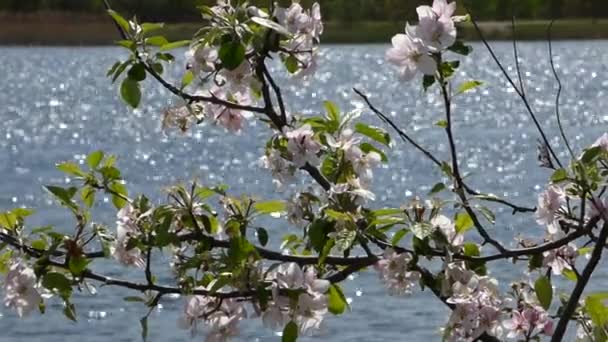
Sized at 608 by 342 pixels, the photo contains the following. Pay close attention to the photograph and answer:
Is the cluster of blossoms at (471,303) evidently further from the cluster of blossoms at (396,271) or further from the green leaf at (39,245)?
the green leaf at (39,245)

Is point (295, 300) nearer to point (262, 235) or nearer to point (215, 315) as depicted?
point (215, 315)

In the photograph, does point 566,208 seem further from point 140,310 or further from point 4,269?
point 140,310

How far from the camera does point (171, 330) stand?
11.7m

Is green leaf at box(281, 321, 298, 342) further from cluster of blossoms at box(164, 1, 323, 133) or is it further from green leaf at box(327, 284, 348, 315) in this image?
cluster of blossoms at box(164, 1, 323, 133)

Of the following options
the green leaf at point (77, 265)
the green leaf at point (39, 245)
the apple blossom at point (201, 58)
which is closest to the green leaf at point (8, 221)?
the green leaf at point (39, 245)

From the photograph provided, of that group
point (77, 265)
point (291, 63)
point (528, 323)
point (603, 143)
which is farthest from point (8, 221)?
point (603, 143)

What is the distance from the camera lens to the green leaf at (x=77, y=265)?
2.54 meters

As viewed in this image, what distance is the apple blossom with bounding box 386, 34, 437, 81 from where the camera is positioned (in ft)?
8.16

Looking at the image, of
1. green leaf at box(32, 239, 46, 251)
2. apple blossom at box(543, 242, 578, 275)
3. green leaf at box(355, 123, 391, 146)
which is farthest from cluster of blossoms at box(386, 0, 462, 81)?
green leaf at box(32, 239, 46, 251)

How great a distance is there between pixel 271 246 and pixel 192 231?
1179 centimetres

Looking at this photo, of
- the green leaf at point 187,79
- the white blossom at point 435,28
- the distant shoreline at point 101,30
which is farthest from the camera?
the distant shoreline at point 101,30

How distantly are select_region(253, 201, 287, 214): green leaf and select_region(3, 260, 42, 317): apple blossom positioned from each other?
15.4 inches

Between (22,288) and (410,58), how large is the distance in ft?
2.45

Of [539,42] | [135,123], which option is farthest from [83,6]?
[135,123]
